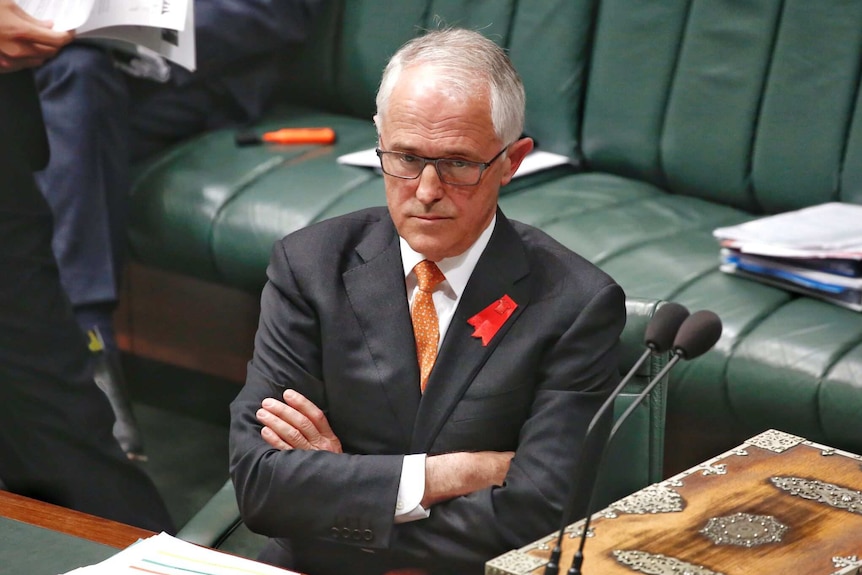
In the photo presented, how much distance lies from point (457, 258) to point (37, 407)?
1448 mm

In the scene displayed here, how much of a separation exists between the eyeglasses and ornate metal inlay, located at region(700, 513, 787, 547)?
0.62 m

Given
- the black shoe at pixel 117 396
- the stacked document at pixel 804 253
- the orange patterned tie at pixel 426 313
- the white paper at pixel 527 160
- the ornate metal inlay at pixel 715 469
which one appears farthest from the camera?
the white paper at pixel 527 160

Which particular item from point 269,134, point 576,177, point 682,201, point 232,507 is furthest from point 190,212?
point 232,507

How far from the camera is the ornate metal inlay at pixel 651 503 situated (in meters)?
1.44

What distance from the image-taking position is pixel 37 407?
9.80 ft

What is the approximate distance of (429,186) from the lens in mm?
1820

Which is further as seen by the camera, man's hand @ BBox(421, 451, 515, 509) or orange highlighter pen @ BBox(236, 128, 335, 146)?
orange highlighter pen @ BBox(236, 128, 335, 146)

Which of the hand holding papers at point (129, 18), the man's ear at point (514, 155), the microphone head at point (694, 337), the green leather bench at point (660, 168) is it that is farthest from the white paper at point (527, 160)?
the microphone head at point (694, 337)

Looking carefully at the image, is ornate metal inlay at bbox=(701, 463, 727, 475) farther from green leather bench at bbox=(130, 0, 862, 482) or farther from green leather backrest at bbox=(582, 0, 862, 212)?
green leather backrest at bbox=(582, 0, 862, 212)

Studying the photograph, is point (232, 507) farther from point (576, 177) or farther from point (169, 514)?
point (576, 177)

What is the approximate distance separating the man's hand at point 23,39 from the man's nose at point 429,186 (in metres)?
1.42

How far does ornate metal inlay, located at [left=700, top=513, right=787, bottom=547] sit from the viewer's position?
4.54 ft

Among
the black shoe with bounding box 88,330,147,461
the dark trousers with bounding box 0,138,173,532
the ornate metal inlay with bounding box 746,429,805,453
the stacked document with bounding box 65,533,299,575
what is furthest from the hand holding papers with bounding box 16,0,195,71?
the ornate metal inlay with bounding box 746,429,805,453

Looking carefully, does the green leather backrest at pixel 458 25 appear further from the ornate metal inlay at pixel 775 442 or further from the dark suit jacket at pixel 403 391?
the ornate metal inlay at pixel 775 442
